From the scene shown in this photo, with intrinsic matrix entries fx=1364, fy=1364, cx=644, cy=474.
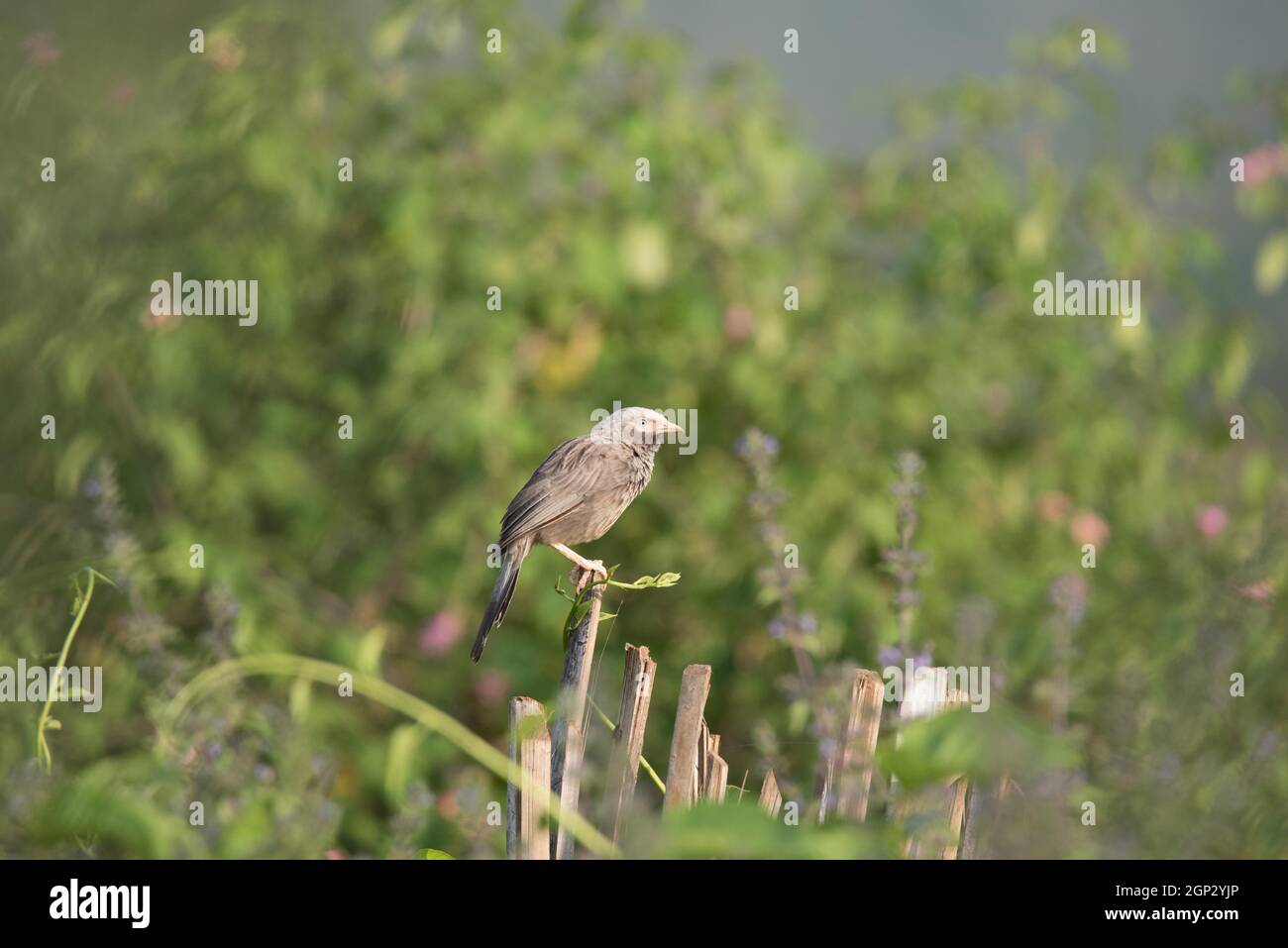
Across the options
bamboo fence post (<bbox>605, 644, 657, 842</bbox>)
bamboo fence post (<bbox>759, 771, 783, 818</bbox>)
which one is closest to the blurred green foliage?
bamboo fence post (<bbox>759, 771, 783, 818</bbox>)

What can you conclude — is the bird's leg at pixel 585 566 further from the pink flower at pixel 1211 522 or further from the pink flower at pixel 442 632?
the pink flower at pixel 1211 522

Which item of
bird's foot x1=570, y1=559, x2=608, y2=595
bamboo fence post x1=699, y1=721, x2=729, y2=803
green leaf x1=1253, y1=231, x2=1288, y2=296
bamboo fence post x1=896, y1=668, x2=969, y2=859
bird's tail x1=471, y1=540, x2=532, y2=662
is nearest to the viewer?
bamboo fence post x1=896, y1=668, x2=969, y2=859

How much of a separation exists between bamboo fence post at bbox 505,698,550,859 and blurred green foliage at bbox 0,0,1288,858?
196 centimetres

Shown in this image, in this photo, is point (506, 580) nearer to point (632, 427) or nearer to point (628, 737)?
point (632, 427)

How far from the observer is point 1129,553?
13.7 feet

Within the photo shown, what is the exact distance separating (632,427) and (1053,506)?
7.74ft

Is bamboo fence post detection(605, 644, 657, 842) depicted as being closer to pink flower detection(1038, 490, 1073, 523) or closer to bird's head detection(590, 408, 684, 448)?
bird's head detection(590, 408, 684, 448)

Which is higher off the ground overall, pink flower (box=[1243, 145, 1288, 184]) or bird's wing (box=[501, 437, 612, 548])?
pink flower (box=[1243, 145, 1288, 184])

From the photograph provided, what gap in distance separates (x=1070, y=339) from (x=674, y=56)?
4.88 ft

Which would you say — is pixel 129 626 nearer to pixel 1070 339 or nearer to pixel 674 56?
pixel 674 56

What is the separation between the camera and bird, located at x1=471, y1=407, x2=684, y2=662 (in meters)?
2.07

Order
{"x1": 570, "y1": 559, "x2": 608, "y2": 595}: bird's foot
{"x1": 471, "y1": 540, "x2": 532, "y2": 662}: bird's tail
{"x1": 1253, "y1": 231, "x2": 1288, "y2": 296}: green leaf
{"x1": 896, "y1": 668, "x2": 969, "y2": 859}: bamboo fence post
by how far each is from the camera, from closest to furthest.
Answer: {"x1": 896, "y1": 668, "x2": 969, "y2": 859}: bamboo fence post
{"x1": 471, "y1": 540, "x2": 532, "y2": 662}: bird's tail
{"x1": 570, "y1": 559, "x2": 608, "y2": 595}: bird's foot
{"x1": 1253, "y1": 231, "x2": 1288, "y2": 296}: green leaf
